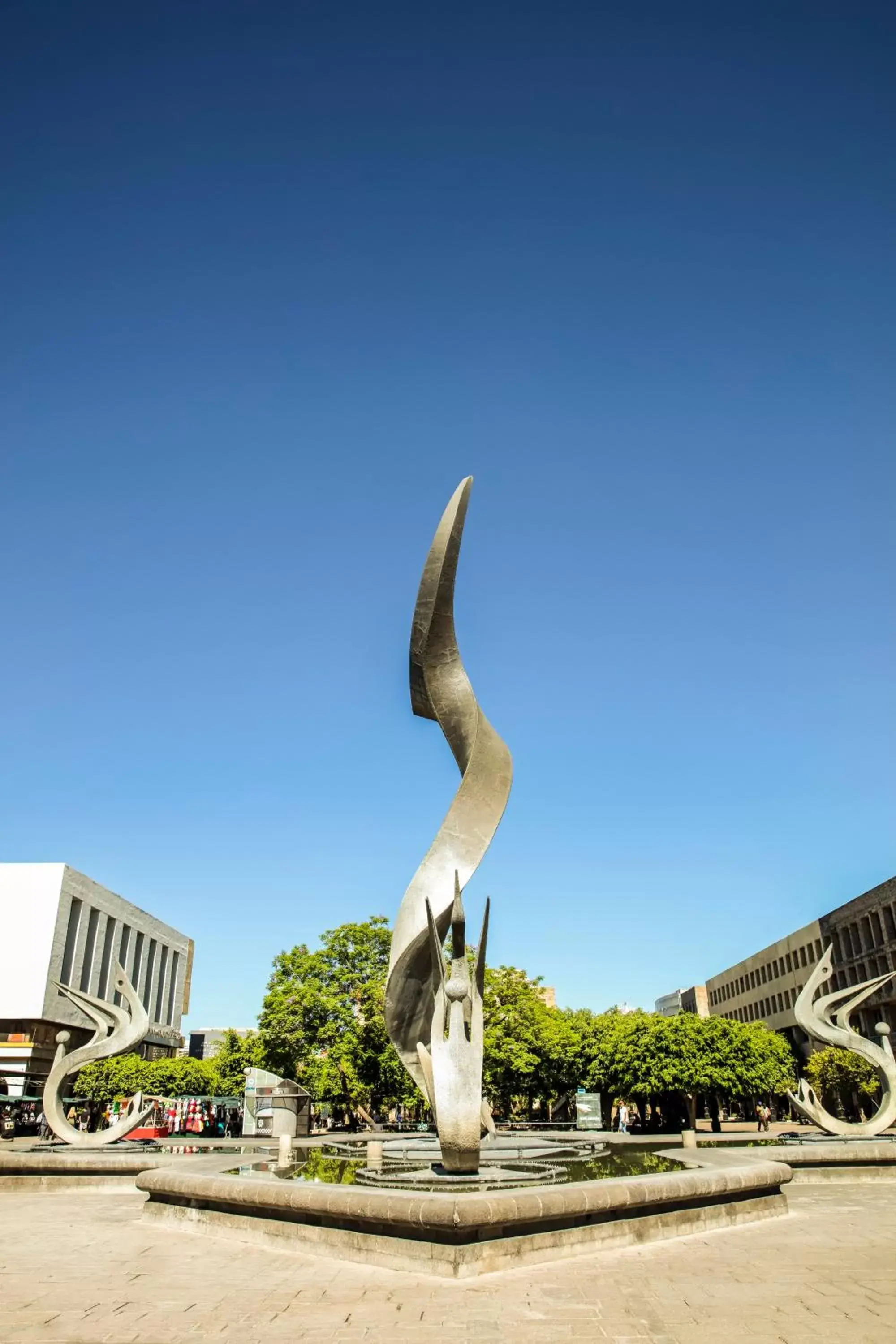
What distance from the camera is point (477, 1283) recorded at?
340 inches

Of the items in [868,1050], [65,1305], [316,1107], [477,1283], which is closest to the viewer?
[65,1305]

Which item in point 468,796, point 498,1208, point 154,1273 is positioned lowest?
point 154,1273

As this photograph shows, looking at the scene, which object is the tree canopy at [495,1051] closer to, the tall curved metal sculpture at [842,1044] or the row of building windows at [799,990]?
the row of building windows at [799,990]

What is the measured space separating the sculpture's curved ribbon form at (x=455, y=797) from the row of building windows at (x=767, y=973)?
51683 mm

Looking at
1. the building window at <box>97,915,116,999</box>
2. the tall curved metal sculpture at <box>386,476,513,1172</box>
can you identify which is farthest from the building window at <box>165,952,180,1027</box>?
the tall curved metal sculpture at <box>386,476,513,1172</box>

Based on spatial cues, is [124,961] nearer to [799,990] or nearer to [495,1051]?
[495,1051]

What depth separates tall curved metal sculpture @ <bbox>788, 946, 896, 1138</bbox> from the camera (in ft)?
70.0

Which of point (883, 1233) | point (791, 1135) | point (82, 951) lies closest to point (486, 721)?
point (883, 1233)

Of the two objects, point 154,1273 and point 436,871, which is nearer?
point 154,1273

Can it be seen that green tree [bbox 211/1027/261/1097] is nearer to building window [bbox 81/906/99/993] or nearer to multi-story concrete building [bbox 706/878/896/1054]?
building window [bbox 81/906/99/993]

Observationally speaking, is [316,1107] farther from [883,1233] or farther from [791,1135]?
[883,1233]

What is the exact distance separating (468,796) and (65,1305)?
1109cm

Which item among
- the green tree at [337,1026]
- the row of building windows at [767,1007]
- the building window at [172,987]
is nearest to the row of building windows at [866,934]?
the row of building windows at [767,1007]

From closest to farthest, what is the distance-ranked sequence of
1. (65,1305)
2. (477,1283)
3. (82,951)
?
(65,1305) → (477,1283) → (82,951)
